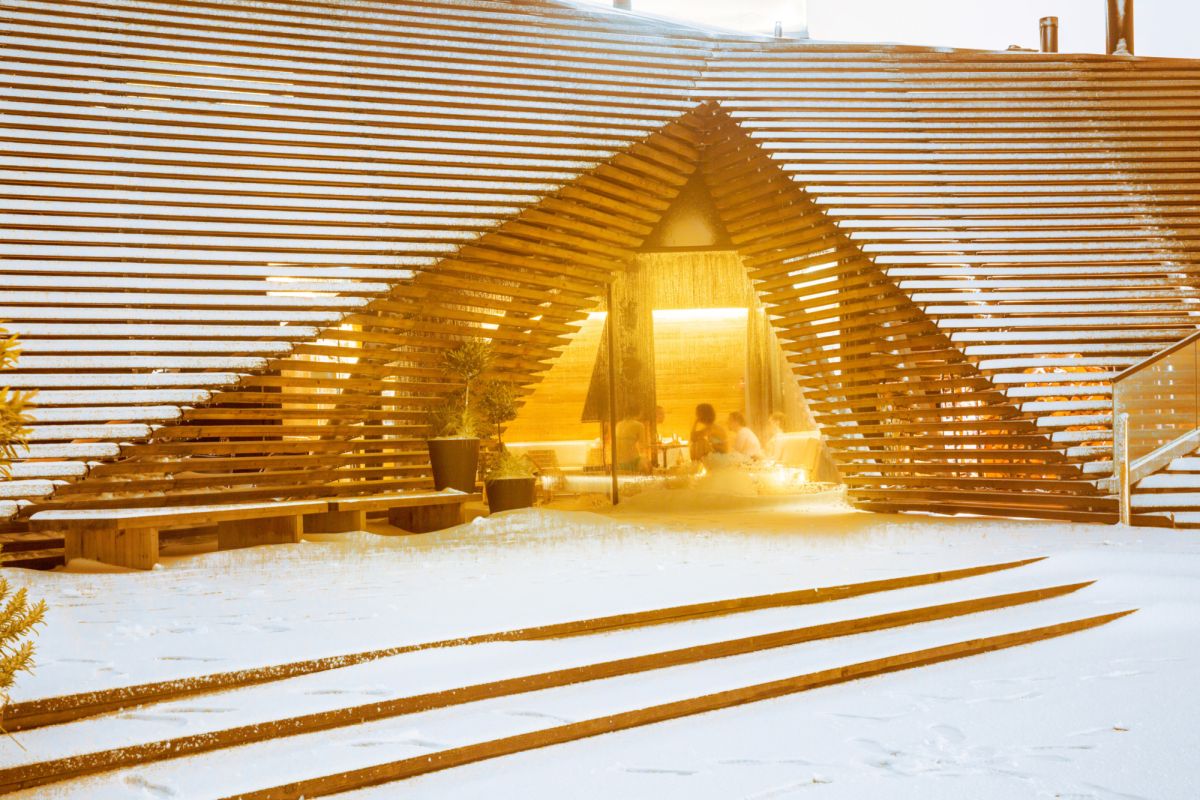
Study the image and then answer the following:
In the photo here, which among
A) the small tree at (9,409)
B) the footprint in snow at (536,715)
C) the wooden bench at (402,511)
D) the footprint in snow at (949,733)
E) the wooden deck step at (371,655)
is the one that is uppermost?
the small tree at (9,409)

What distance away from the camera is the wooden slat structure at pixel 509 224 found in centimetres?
745

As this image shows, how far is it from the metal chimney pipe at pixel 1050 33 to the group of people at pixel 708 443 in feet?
20.1

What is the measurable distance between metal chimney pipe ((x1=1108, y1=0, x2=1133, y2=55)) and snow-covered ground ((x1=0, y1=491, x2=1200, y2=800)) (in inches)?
338

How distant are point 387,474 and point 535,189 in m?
2.82

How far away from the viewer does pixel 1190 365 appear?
8.11 metres

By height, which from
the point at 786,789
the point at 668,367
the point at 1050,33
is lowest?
the point at 786,789

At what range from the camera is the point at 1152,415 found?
27.0ft

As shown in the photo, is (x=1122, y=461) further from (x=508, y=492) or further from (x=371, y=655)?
(x=371, y=655)

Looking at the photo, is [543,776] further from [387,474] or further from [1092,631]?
[387,474]

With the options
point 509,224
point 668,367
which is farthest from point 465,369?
point 668,367

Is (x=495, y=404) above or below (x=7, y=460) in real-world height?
above

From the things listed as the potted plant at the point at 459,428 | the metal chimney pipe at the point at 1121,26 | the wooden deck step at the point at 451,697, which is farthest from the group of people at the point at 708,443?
the metal chimney pipe at the point at 1121,26

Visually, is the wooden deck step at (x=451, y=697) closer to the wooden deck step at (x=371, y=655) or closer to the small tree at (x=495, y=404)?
the wooden deck step at (x=371, y=655)

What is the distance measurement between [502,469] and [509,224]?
7.21 feet
